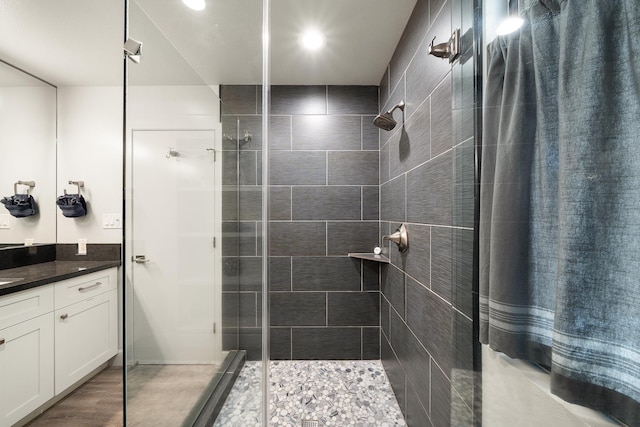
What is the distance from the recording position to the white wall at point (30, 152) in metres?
1.49

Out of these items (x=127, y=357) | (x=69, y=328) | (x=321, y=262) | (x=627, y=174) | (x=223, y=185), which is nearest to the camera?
(x=627, y=174)

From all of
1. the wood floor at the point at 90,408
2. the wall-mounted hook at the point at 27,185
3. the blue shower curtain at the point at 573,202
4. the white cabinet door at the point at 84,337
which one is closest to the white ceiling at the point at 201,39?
the wall-mounted hook at the point at 27,185

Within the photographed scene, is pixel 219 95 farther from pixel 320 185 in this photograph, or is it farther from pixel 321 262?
pixel 321 262

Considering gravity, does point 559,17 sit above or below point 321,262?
above

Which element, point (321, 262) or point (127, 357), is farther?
point (321, 262)

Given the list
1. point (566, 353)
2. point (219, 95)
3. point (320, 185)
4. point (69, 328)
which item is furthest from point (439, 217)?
point (69, 328)

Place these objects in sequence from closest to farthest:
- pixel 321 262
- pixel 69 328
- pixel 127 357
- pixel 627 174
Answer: pixel 627 174, pixel 127 357, pixel 69 328, pixel 321 262

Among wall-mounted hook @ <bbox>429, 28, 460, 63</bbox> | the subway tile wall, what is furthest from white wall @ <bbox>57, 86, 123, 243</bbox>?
wall-mounted hook @ <bbox>429, 28, 460, 63</bbox>

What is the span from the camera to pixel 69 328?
5.21 ft

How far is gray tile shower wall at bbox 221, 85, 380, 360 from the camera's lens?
1871 millimetres

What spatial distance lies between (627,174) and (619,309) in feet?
0.70

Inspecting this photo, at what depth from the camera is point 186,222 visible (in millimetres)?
1318

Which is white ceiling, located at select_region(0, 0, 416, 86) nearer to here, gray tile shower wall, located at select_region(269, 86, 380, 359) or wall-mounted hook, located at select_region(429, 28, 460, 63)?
gray tile shower wall, located at select_region(269, 86, 380, 359)

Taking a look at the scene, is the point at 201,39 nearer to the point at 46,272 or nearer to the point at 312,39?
the point at 312,39
